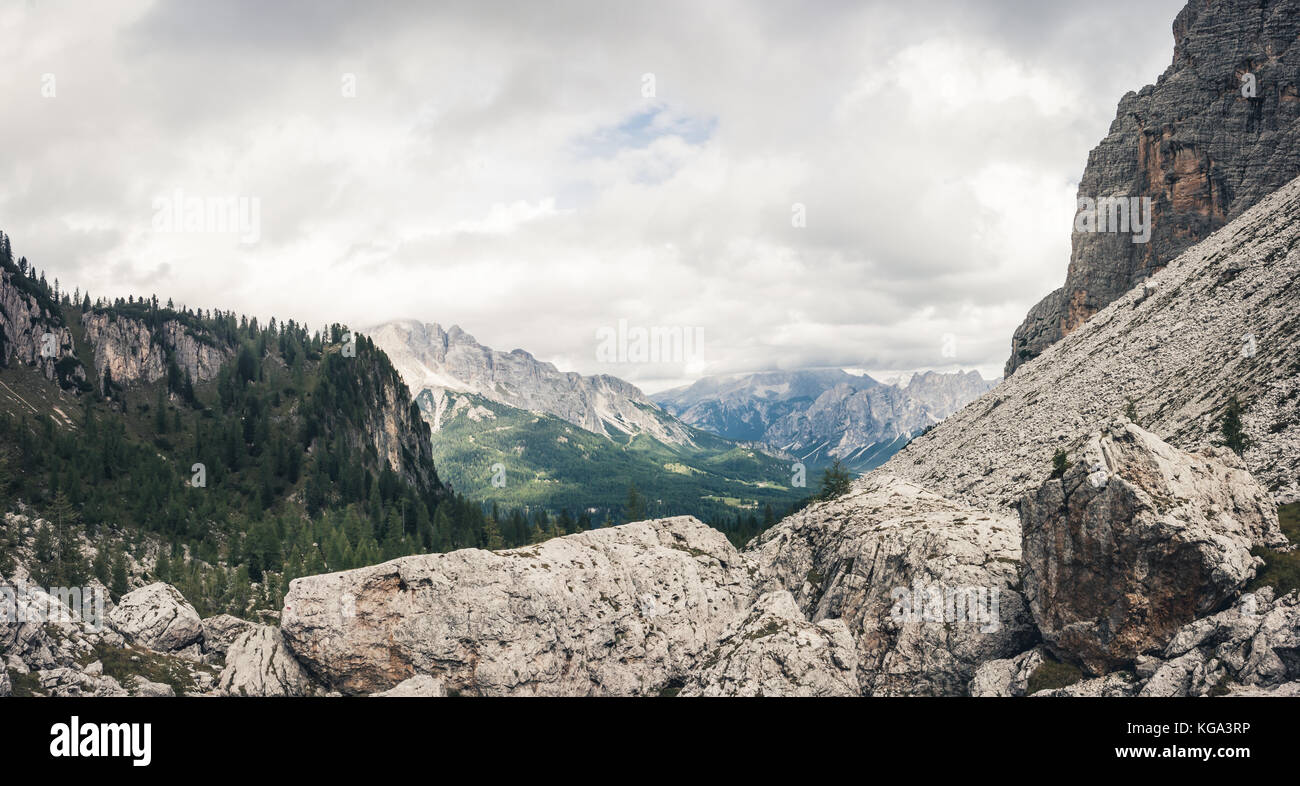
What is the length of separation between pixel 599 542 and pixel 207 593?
8440 centimetres

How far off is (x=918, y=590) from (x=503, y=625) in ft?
105

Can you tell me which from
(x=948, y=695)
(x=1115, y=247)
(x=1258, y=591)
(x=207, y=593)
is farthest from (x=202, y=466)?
(x=1115, y=247)

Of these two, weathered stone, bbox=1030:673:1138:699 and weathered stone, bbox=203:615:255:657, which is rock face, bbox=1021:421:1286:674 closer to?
weathered stone, bbox=1030:673:1138:699

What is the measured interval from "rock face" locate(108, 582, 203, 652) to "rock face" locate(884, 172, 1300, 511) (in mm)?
97353

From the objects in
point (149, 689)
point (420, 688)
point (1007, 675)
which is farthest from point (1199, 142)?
point (149, 689)

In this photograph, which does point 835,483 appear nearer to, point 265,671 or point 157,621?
point 265,671

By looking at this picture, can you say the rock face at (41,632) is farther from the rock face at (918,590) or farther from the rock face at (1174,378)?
the rock face at (1174,378)

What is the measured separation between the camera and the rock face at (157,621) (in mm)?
73688

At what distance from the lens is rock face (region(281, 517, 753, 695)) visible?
53562mm

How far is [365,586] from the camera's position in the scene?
182ft

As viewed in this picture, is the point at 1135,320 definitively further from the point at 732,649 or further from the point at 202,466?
the point at 202,466

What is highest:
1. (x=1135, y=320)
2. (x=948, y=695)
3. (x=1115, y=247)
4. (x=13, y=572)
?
(x=1115, y=247)

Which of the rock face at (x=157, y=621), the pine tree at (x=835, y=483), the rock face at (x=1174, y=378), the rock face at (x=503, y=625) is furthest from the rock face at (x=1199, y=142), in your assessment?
the rock face at (x=157, y=621)

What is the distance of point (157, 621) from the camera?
7538 centimetres
